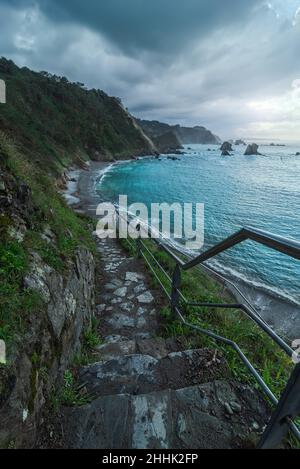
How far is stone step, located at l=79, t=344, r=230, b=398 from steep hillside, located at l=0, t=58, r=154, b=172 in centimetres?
3581

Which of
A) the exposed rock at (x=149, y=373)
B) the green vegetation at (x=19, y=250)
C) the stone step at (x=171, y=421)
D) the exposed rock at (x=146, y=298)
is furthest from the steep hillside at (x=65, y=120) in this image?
the stone step at (x=171, y=421)

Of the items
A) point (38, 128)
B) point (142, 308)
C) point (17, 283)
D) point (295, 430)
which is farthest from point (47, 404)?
point (38, 128)

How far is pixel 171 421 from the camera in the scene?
6.28ft

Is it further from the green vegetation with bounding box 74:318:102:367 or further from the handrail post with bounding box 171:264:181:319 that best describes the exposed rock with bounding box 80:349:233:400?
the handrail post with bounding box 171:264:181:319

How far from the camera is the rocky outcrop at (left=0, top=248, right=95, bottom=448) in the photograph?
164cm

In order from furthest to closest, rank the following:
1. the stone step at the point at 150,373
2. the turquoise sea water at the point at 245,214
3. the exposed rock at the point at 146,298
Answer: the turquoise sea water at the point at 245,214 → the exposed rock at the point at 146,298 → the stone step at the point at 150,373

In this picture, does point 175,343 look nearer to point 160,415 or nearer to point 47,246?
point 160,415

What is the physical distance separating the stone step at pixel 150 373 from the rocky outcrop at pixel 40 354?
0.38m

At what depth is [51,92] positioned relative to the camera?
67938mm

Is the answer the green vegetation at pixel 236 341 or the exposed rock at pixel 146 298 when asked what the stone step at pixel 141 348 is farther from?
the exposed rock at pixel 146 298

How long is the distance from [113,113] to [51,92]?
29.8 metres

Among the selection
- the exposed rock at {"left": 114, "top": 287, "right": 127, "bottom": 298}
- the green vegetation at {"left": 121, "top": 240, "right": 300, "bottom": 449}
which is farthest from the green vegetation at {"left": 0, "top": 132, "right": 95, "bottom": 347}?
the green vegetation at {"left": 121, "top": 240, "right": 300, "bottom": 449}

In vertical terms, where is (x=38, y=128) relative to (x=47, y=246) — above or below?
above

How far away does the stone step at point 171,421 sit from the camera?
1.79m
